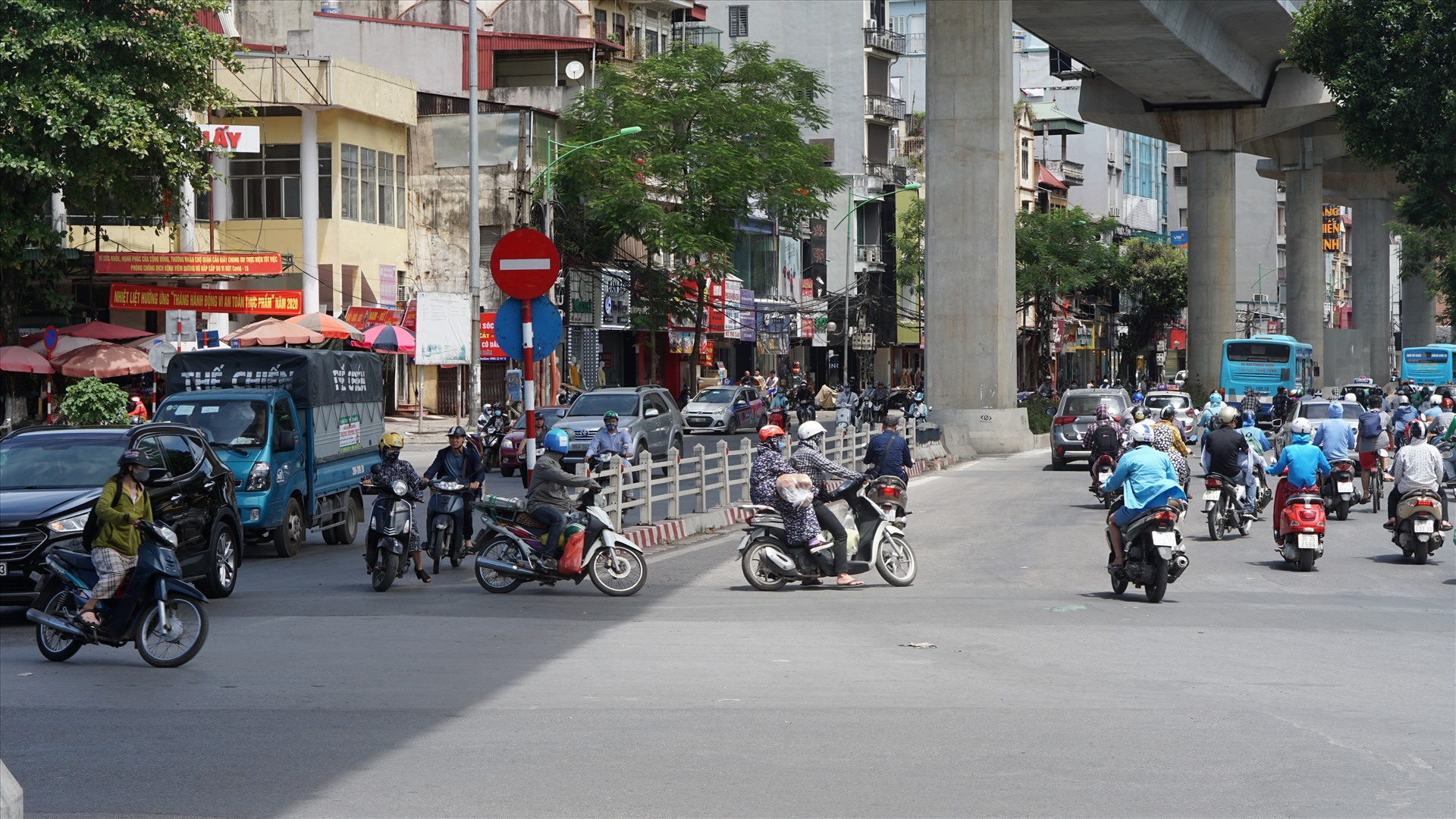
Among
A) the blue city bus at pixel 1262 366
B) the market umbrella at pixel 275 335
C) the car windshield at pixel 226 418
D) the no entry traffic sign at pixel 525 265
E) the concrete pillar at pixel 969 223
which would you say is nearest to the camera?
the no entry traffic sign at pixel 525 265

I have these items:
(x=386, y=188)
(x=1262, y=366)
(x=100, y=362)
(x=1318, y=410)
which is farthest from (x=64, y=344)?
(x=1262, y=366)

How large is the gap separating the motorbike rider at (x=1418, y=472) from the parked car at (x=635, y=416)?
1453 cm

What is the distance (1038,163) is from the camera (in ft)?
302

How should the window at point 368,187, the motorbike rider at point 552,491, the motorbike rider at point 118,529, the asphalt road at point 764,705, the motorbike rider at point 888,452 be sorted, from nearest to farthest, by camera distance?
the asphalt road at point 764,705, the motorbike rider at point 118,529, the motorbike rider at point 552,491, the motorbike rider at point 888,452, the window at point 368,187

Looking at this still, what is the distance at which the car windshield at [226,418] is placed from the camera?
18156 mm

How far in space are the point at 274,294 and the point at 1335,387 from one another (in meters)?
53.0

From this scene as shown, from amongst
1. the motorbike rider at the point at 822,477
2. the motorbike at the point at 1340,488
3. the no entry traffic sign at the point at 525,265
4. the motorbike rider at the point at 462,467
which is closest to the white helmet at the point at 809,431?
the motorbike rider at the point at 822,477

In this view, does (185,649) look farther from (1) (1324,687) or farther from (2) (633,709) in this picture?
(1) (1324,687)

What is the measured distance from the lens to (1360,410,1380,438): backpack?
23.9m

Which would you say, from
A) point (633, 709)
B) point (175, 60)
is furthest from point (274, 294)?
point (633, 709)

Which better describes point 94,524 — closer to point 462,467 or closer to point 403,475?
point 403,475

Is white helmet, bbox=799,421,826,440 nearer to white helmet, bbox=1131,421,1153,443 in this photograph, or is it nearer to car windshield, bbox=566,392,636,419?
white helmet, bbox=1131,421,1153,443

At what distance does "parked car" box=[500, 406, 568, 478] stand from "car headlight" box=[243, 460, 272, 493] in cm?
1165

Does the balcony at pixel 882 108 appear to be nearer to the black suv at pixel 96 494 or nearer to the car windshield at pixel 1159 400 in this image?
the car windshield at pixel 1159 400
